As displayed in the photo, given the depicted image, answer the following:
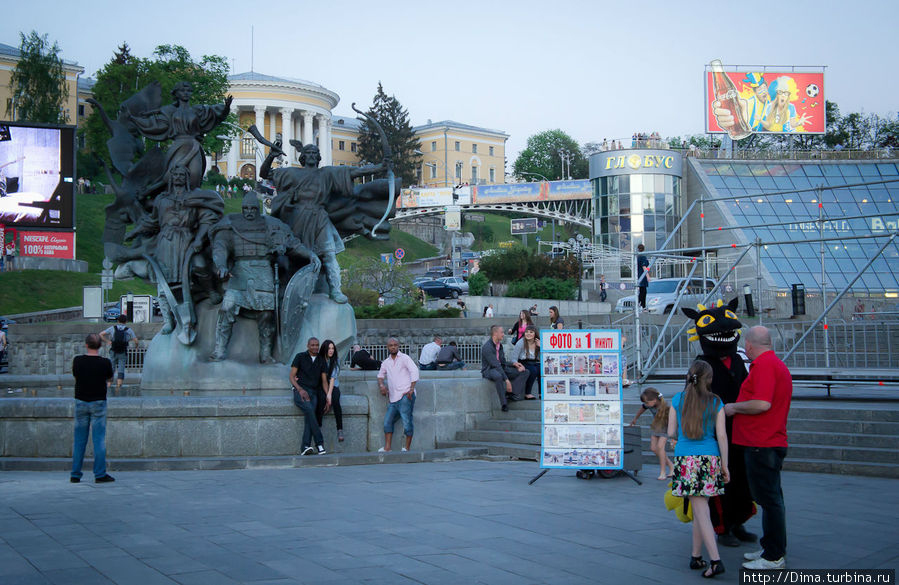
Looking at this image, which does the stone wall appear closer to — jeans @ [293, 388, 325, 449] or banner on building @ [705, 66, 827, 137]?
jeans @ [293, 388, 325, 449]

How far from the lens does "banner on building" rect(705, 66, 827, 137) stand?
199 ft

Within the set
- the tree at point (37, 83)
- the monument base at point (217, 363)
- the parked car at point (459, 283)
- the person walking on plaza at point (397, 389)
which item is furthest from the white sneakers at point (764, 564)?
the tree at point (37, 83)

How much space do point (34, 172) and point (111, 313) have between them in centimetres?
689

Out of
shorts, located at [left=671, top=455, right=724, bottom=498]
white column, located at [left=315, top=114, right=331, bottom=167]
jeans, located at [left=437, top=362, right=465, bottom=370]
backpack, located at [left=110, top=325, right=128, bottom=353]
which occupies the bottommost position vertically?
shorts, located at [left=671, top=455, right=724, bottom=498]

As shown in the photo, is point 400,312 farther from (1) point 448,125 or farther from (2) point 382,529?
(1) point 448,125

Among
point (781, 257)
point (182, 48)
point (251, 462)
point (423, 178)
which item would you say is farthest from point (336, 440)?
point (423, 178)

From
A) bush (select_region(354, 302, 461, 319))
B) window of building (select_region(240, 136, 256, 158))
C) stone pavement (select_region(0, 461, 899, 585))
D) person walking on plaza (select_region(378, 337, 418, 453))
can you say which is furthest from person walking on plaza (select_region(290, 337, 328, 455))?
window of building (select_region(240, 136, 256, 158))

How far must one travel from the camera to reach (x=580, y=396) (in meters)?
10.5

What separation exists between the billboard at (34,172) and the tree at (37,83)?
2929 cm

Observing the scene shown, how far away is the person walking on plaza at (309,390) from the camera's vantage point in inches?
471

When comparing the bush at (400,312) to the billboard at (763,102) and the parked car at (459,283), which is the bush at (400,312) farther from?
the billboard at (763,102)

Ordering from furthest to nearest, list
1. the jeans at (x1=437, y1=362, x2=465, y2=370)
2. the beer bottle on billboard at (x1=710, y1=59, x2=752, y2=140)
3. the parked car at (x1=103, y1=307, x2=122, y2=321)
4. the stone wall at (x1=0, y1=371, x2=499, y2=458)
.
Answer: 1. the beer bottle on billboard at (x1=710, y1=59, x2=752, y2=140)
2. the parked car at (x1=103, y1=307, x2=122, y2=321)
3. the jeans at (x1=437, y1=362, x2=465, y2=370)
4. the stone wall at (x1=0, y1=371, x2=499, y2=458)

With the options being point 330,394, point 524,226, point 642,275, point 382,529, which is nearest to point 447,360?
point 642,275

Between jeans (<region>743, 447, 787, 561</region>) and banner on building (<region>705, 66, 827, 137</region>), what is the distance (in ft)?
188
